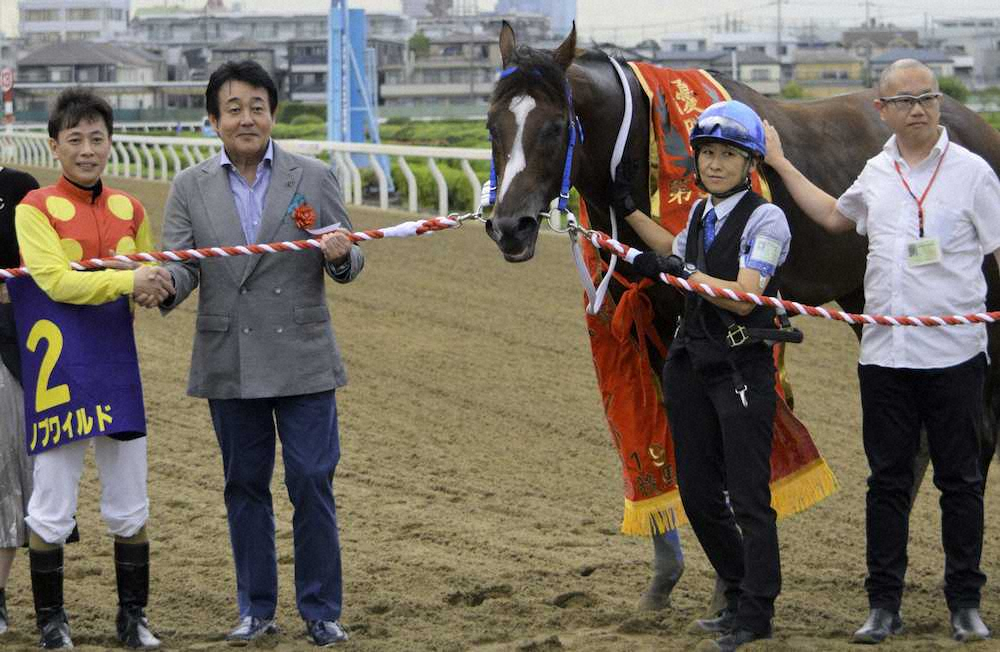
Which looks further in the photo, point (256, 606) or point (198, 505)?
point (198, 505)

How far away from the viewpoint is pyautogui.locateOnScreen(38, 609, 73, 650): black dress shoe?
13.4ft

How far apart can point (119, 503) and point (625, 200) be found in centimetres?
183

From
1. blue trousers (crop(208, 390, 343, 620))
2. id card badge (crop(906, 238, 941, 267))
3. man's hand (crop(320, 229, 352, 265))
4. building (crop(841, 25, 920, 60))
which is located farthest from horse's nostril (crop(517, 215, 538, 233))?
building (crop(841, 25, 920, 60))

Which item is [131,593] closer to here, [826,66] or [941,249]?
[941,249]

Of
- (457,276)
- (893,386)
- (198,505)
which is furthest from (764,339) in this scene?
(457,276)

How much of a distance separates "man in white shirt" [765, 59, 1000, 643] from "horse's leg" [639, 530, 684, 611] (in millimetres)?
776

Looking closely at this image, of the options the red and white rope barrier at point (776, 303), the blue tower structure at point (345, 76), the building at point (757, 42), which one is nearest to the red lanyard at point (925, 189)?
the red and white rope barrier at point (776, 303)

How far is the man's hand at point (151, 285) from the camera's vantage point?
13.0 ft

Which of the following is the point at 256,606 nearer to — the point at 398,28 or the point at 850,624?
the point at 850,624

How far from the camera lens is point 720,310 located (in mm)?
3871

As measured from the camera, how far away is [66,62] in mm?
83250

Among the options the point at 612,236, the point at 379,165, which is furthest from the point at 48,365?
the point at 379,165

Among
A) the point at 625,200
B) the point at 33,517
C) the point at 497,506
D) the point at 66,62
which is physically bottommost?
the point at 497,506

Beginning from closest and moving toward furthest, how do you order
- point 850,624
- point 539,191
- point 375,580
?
point 539,191 → point 850,624 → point 375,580
